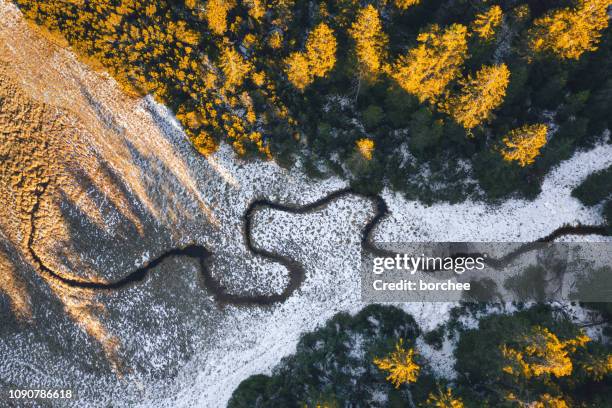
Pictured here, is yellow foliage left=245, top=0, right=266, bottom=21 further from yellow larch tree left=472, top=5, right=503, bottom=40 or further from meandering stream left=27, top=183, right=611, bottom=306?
yellow larch tree left=472, top=5, right=503, bottom=40

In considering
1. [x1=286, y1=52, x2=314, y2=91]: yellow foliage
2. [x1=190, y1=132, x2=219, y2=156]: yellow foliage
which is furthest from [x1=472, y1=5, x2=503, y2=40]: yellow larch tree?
[x1=190, y1=132, x2=219, y2=156]: yellow foliage

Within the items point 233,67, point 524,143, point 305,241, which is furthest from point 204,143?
point 524,143

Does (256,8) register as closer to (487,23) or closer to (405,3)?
(405,3)

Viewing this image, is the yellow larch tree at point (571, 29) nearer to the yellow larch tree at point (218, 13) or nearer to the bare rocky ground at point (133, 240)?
the bare rocky ground at point (133, 240)

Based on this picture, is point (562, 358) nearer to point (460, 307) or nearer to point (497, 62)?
point (460, 307)

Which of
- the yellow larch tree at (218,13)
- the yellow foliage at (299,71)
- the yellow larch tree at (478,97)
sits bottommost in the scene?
the yellow larch tree at (478,97)

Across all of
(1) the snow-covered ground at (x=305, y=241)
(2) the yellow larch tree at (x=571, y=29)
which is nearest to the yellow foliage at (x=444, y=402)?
(1) the snow-covered ground at (x=305, y=241)
